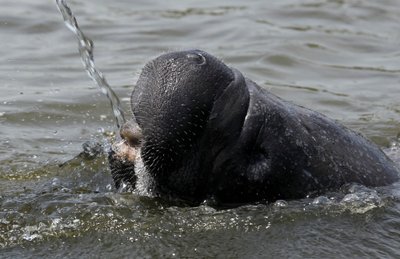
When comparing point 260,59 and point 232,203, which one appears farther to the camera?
point 260,59

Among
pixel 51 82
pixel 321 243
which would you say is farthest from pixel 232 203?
pixel 51 82

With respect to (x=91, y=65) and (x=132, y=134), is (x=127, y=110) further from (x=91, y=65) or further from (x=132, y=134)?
(x=132, y=134)

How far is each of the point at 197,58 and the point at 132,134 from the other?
53 cm

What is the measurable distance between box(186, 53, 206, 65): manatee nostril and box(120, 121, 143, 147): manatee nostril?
1.49 ft

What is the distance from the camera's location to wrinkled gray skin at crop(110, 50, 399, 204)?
498 cm

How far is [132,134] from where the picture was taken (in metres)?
5.18

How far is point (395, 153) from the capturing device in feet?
23.5

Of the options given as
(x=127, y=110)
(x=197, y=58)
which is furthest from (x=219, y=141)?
(x=127, y=110)

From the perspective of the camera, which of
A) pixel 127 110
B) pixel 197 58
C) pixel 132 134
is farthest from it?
pixel 127 110

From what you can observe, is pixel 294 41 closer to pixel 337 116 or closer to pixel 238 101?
pixel 337 116

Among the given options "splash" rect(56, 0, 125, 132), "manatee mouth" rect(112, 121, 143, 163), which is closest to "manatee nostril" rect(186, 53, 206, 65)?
"manatee mouth" rect(112, 121, 143, 163)

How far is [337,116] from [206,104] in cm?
456

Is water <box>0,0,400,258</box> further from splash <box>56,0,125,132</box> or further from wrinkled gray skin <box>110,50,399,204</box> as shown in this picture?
splash <box>56,0,125,132</box>

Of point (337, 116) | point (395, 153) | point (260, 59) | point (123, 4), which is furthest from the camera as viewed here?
point (123, 4)
